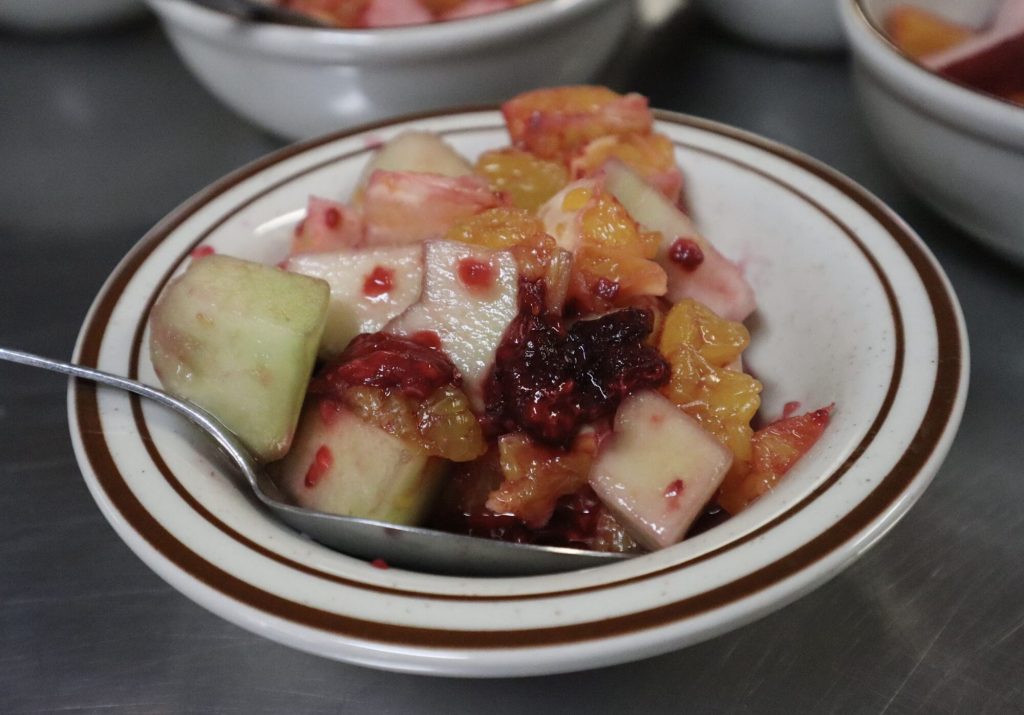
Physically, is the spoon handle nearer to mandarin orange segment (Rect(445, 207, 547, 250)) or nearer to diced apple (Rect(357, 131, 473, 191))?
mandarin orange segment (Rect(445, 207, 547, 250))

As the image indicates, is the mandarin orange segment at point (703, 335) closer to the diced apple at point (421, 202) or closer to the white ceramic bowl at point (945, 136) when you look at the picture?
the diced apple at point (421, 202)

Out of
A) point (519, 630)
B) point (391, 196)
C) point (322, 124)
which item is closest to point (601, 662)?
point (519, 630)

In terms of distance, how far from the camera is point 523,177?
48.0 inches

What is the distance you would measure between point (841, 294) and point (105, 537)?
944 millimetres

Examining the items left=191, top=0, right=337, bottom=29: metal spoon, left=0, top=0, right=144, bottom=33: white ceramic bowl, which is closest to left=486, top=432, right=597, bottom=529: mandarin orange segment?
left=191, top=0, right=337, bottom=29: metal spoon

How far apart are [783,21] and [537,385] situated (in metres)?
1.39

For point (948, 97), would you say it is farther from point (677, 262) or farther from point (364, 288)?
point (364, 288)

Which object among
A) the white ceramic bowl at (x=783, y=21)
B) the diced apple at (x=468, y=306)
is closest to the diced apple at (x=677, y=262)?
the diced apple at (x=468, y=306)

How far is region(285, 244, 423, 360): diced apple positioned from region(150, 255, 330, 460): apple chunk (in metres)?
0.09

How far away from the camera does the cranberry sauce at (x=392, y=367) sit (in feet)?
3.05

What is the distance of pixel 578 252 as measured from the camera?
1.03 meters

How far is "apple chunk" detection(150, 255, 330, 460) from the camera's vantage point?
936mm

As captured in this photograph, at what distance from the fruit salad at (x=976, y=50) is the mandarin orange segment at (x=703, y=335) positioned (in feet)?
1.96

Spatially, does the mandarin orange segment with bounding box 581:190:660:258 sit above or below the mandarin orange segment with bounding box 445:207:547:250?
above
